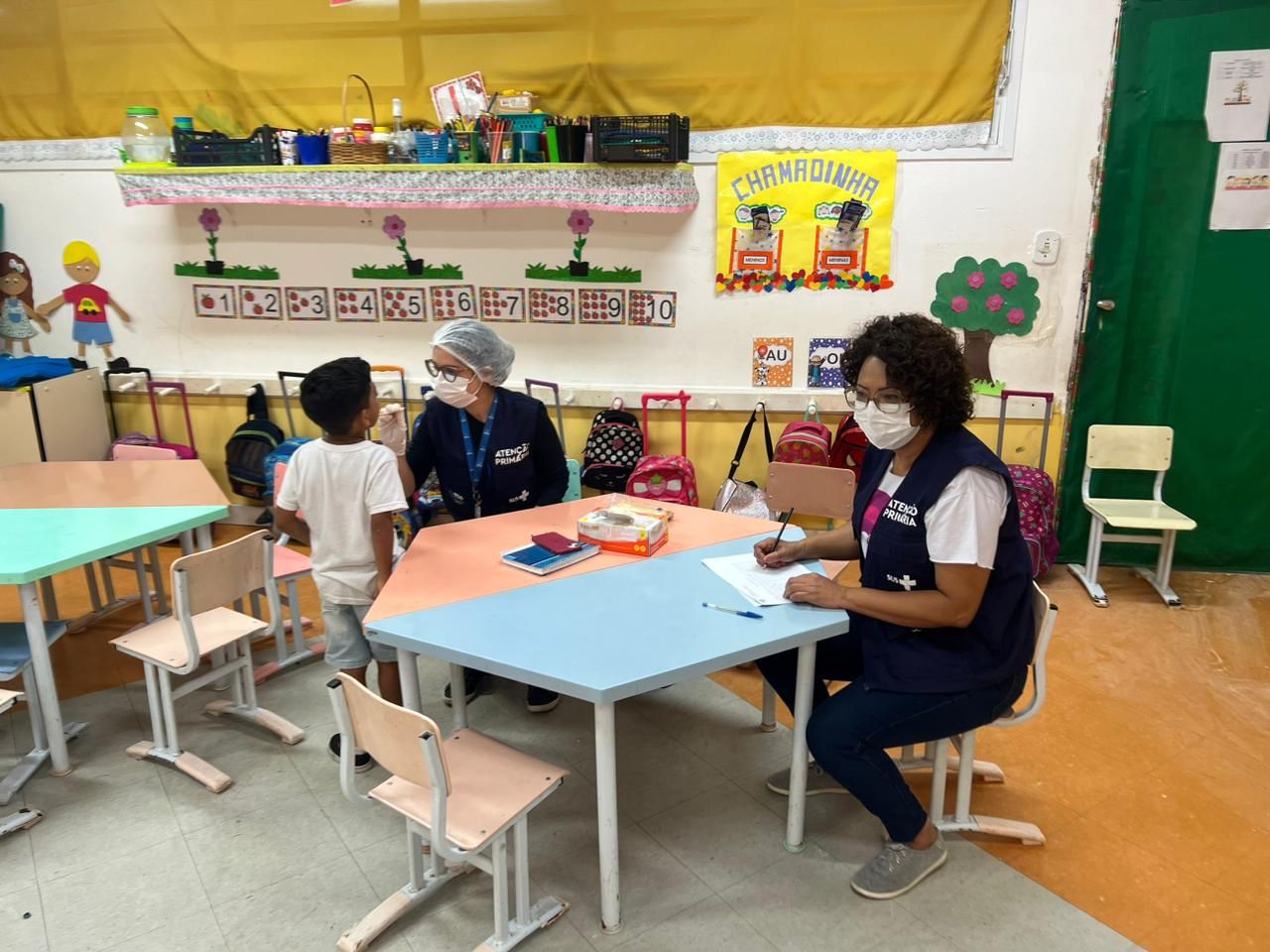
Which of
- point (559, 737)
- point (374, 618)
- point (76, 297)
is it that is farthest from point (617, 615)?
point (76, 297)

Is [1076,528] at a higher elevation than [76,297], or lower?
lower

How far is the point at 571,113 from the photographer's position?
13.5 feet

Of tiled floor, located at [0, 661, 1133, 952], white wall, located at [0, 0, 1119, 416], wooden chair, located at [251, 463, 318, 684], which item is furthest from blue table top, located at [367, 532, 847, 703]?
white wall, located at [0, 0, 1119, 416]

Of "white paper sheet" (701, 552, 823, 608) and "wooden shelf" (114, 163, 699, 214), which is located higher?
"wooden shelf" (114, 163, 699, 214)

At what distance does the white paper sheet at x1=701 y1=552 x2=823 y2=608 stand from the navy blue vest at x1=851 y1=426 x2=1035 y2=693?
251mm

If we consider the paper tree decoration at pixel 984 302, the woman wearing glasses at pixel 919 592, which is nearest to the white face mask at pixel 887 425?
the woman wearing glasses at pixel 919 592

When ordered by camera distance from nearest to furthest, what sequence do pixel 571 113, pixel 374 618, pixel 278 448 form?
pixel 374 618 → pixel 571 113 → pixel 278 448

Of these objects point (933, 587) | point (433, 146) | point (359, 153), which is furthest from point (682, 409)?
point (933, 587)

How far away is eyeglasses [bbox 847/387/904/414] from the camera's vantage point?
1.99 m

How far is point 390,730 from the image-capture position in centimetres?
169

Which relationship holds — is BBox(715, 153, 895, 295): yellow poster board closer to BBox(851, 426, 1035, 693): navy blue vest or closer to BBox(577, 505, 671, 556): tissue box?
BBox(577, 505, 671, 556): tissue box

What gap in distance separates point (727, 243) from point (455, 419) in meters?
1.89

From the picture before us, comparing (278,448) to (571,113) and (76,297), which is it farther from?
(571,113)

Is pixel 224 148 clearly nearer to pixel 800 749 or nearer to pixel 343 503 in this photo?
pixel 343 503
